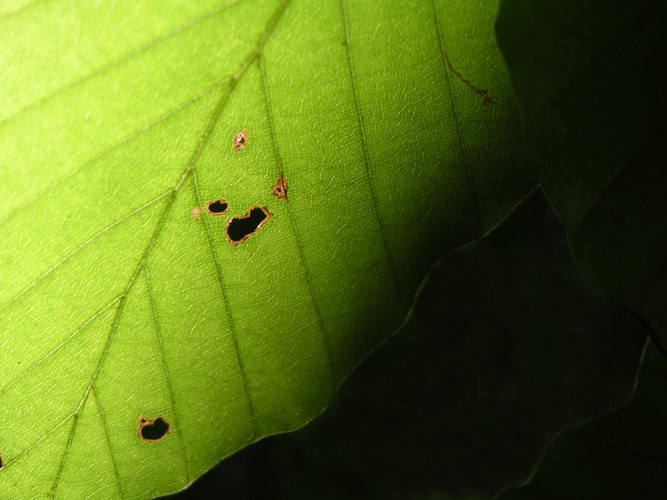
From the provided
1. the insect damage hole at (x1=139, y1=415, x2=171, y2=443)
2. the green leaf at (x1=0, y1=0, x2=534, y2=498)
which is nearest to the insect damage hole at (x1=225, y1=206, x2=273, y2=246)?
the green leaf at (x1=0, y1=0, x2=534, y2=498)

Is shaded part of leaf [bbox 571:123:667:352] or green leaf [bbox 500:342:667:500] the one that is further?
green leaf [bbox 500:342:667:500]

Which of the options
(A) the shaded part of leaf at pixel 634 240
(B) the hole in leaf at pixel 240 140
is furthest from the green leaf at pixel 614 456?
(B) the hole in leaf at pixel 240 140

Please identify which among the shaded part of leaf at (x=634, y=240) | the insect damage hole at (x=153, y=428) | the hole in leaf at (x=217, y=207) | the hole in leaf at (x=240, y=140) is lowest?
the insect damage hole at (x=153, y=428)

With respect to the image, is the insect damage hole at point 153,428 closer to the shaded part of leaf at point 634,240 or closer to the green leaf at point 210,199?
the green leaf at point 210,199

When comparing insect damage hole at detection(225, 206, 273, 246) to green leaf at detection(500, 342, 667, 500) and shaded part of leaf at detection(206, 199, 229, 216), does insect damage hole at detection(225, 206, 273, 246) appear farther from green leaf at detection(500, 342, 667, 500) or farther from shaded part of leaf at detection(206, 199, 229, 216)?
green leaf at detection(500, 342, 667, 500)

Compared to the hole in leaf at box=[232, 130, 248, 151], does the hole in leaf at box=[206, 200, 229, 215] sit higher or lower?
lower

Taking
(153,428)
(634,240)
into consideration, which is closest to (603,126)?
(634,240)
